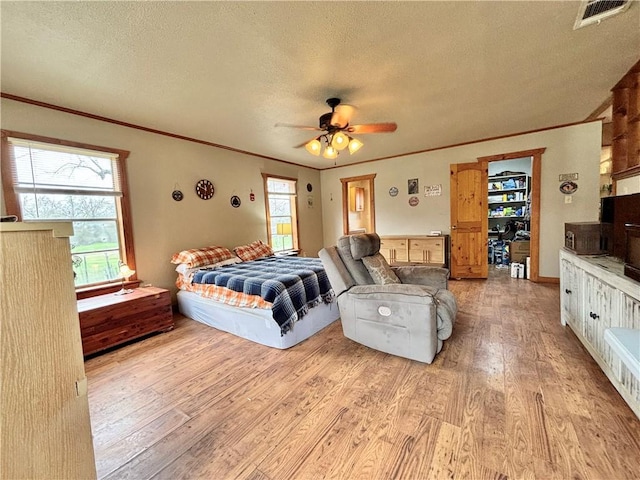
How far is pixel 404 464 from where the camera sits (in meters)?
1.33

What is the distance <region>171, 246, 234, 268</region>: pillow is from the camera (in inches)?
141

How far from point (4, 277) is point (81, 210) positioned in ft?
9.54

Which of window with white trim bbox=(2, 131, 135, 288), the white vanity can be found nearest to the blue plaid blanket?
window with white trim bbox=(2, 131, 135, 288)

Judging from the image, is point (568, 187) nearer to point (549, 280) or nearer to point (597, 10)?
point (549, 280)

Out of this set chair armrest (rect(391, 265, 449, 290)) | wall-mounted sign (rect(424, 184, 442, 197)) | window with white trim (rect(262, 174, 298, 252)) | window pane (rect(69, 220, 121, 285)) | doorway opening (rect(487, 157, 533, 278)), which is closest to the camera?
chair armrest (rect(391, 265, 449, 290))

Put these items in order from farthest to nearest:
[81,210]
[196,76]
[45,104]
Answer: [81,210] → [45,104] → [196,76]

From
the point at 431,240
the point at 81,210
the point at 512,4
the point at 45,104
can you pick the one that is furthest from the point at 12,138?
the point at 431,240

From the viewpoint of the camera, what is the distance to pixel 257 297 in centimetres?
268

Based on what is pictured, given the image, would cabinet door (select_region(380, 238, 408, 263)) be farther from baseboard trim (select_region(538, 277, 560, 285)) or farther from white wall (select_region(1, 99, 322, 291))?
white wall (select_region(1, 99, 322, 291))

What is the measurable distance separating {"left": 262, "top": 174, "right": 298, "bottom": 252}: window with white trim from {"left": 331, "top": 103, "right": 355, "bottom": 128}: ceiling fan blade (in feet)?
8.85

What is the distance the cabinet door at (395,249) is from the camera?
17.5 ft

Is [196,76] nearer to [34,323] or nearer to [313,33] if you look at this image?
[313,33]

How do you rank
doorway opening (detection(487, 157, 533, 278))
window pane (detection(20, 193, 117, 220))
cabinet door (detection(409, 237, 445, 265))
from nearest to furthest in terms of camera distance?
window pane (detection(20, 193, 117, 220)) < cabinet door (detection(409, 237, 445, 265)) < doorway opening (detection(487, 157, 533, 278))

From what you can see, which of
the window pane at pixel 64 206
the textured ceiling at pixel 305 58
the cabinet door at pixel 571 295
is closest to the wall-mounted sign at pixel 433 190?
the textured ceiling at pixel 305 58
